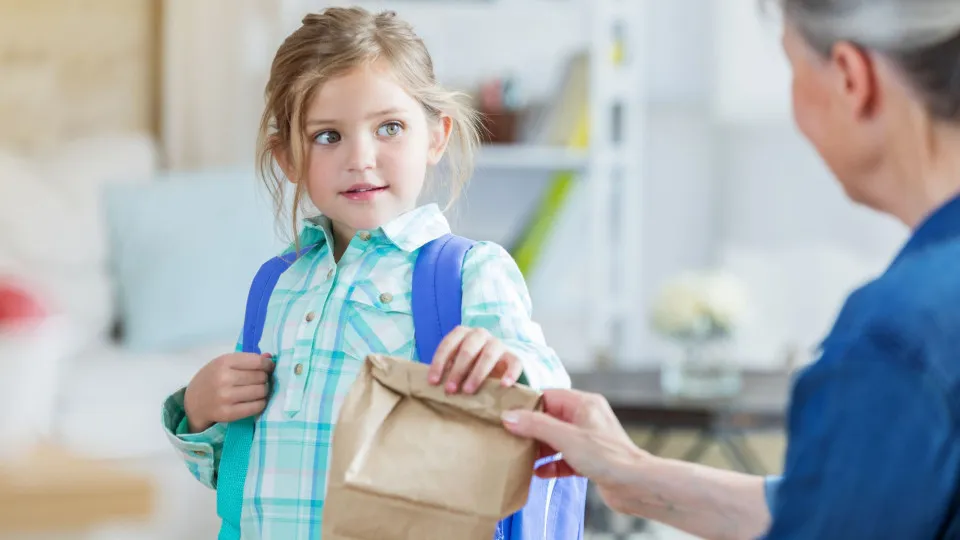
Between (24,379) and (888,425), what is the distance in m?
1.14

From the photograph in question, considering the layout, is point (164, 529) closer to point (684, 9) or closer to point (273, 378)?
point (273, 378)

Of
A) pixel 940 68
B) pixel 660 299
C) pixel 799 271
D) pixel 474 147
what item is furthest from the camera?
pixel 799 271

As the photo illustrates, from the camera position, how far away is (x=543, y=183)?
4125 mm

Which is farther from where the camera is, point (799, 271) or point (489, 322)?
point (799, 271)

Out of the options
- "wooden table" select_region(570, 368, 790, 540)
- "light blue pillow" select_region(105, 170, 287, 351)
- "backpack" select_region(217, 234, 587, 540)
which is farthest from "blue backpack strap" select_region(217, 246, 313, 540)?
"light blue pillow" select_region(105, 170, 287, 351)

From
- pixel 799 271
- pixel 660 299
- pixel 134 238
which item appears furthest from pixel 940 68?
pixel 799 271

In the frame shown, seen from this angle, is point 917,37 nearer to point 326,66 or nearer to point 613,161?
point 326,66

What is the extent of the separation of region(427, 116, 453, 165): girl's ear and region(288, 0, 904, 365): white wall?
268cm

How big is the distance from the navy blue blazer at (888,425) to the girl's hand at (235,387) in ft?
1.72

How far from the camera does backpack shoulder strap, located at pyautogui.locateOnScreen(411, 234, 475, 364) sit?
1077 mm

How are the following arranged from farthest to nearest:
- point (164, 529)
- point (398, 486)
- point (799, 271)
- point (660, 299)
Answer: point (799, 271)
point (660, 299)
point (164, 529)
point (398, 486)

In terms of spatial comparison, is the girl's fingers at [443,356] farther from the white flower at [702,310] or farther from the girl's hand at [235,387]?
the white flower at [702,310]

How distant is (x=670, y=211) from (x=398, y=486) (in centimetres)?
328

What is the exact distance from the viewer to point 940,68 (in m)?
0.79
